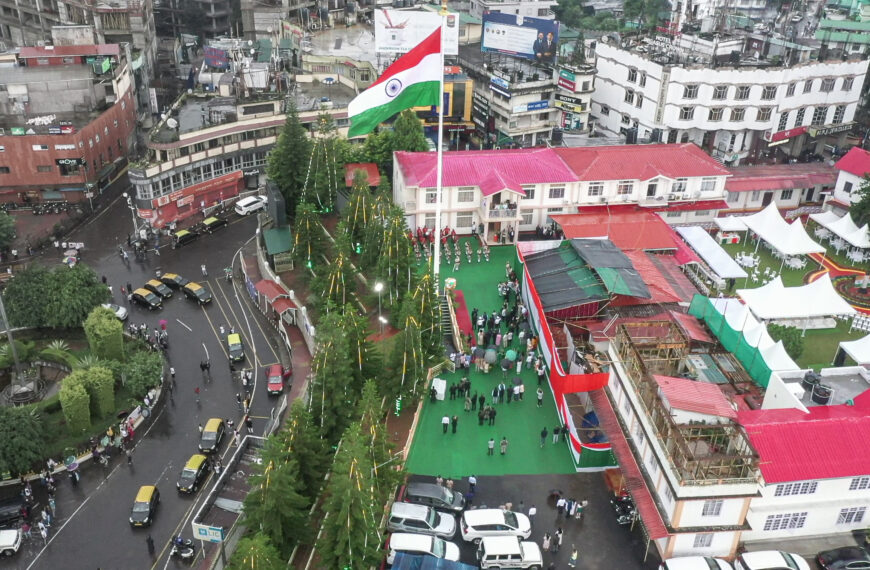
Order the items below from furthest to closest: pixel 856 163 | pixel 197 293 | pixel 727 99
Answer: pixel 727 99
pixel 856 163
pixel 197 293

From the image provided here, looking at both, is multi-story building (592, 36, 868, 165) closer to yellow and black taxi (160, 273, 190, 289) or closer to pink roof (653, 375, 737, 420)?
pink roof (653, 375, 737, 420)

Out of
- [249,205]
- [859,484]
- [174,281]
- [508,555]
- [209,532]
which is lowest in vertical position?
[209,532]

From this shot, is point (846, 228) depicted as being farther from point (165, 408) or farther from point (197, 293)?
point (165, 408)

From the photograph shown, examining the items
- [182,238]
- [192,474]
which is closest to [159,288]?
[182,238]

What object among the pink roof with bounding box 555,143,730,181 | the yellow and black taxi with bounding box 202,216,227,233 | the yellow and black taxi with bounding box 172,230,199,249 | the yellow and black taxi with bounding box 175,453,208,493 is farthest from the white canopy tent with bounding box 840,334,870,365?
the yellow and black taxi with bounding box 172,230,199,249

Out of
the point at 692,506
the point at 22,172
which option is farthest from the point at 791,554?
the point at 22,172

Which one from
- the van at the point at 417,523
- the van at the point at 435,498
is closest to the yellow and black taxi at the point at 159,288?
the van at the point at 435,498

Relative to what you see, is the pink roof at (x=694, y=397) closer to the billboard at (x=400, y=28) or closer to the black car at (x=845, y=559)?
the black car at (x=845, y=559)
